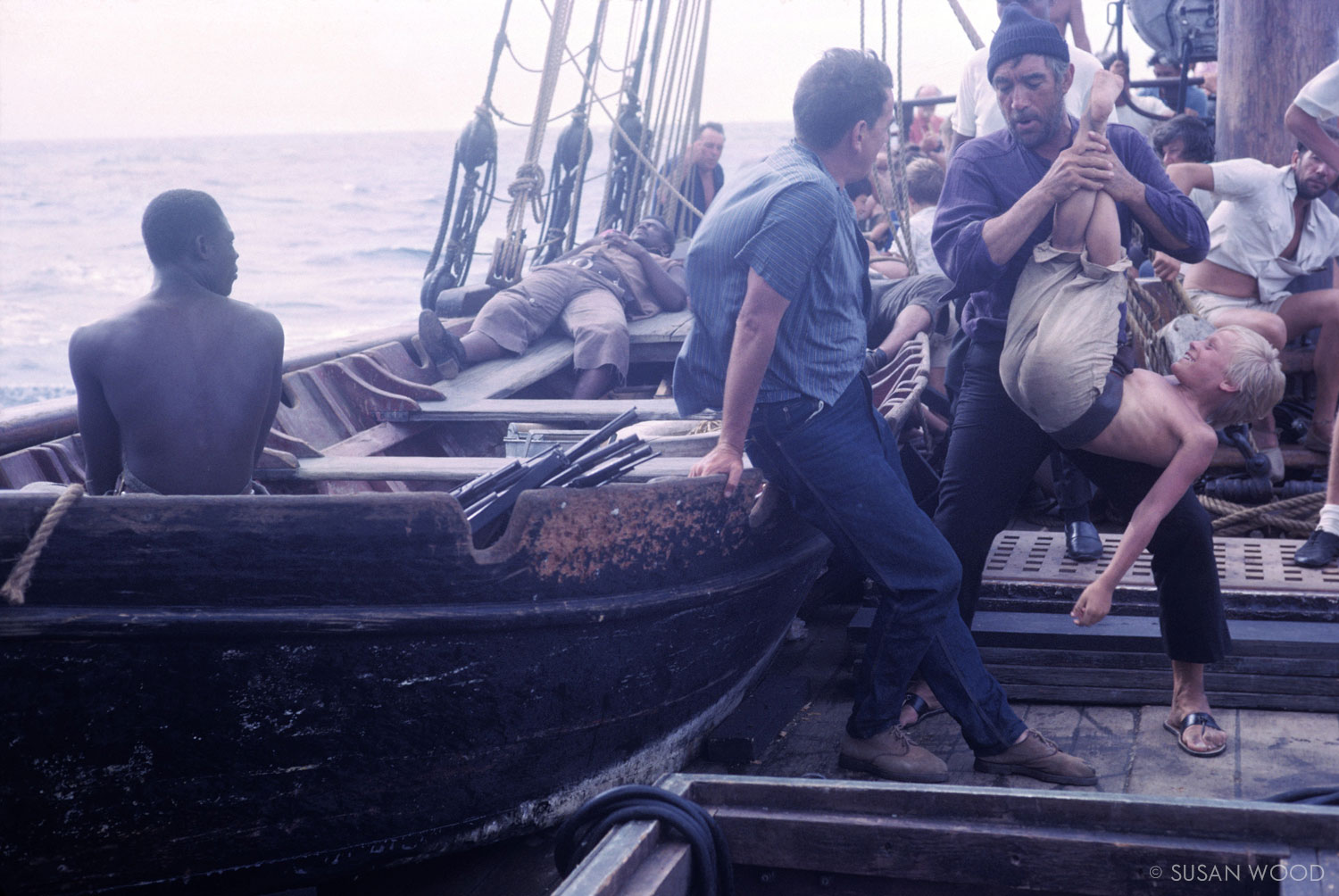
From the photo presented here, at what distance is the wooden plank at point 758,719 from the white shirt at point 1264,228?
273cm

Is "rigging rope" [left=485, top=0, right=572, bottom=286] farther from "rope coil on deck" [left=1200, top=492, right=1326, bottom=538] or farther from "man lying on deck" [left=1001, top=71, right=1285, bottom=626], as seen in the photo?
"man lying on deck" [left=1001, top=71, right=1285, bottom=626]

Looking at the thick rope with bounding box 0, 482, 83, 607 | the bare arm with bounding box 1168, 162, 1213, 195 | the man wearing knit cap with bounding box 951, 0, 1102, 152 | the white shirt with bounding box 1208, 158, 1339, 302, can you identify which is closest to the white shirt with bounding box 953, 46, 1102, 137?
the man wearing knit cap with bounding box 951, 0, 1102, 152

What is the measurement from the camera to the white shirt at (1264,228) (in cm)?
502

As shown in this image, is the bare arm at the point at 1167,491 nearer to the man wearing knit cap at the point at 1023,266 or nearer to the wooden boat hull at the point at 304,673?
the man wearing knit cap at the point at 1023,266

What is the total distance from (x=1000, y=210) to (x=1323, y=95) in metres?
2.00

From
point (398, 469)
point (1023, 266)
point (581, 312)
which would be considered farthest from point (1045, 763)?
point (581, 312)

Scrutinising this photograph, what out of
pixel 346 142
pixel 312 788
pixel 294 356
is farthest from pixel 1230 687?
pixel 346 142

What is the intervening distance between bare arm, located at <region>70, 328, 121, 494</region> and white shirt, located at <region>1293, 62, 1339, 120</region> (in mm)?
4126

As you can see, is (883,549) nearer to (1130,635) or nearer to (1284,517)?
(1130,635)

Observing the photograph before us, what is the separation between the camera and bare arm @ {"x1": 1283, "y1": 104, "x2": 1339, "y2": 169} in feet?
14.8

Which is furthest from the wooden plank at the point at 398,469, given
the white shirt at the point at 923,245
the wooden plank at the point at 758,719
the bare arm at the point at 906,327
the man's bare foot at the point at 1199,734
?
the white shirt at the point at 923,245

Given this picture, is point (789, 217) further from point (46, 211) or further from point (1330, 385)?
point (46, 211)

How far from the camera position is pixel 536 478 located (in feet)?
9.58

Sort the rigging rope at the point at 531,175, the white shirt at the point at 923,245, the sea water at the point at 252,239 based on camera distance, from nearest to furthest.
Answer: the white shirt at the point at 923,245 < the rigging rope at the point at 531,175 < the sea water at the point at 252,239
